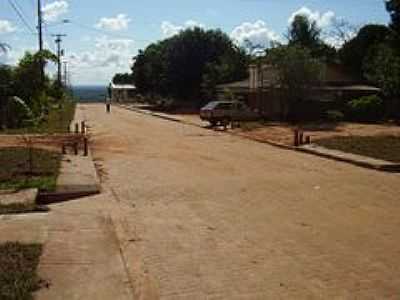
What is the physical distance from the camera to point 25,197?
1351cm

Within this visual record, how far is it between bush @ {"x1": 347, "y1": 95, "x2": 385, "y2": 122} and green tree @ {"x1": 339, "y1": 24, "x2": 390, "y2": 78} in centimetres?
1311

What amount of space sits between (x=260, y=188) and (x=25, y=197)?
17.5 ft

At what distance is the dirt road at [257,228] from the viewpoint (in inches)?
305

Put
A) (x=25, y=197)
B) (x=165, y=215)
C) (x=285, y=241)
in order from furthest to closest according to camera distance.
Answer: (x=25, y=197)
(x=165, y=215)
(x=285, y=241)

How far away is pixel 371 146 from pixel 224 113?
17965mm

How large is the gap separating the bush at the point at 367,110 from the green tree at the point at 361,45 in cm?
1311

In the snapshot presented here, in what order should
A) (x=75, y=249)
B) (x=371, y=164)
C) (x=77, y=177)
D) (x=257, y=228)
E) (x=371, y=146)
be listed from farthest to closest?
(x=371, y=146) < (x=371, y=164) < (x=77, y=177) < (x=257, y=228) < (x=75, y=249)

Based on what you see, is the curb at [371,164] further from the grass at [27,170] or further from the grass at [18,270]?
the grass at [18,270]

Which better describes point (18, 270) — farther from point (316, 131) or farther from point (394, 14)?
point (394, 14)

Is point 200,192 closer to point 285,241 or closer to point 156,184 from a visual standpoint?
point 156,184

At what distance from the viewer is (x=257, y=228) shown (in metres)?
11.0

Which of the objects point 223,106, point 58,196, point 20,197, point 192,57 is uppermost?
point 192,57

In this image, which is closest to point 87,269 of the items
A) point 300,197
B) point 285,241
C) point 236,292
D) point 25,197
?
point 236,292

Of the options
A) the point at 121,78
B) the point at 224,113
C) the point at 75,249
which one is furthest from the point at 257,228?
the point at 121,78
